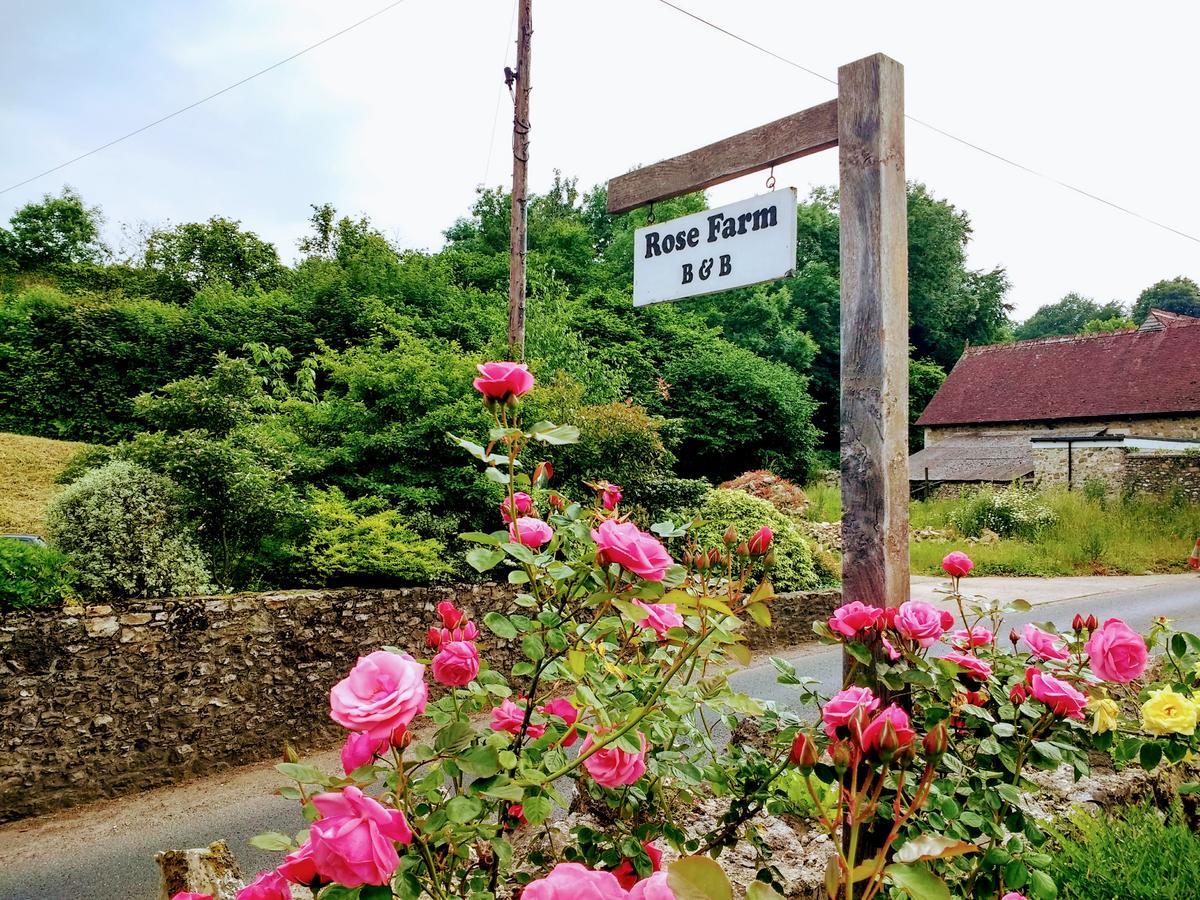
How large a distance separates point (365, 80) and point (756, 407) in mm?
13860

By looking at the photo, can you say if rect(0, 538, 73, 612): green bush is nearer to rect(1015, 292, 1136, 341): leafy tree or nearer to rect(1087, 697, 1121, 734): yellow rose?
rect(1087, 697, 1121, 734): yellow rose

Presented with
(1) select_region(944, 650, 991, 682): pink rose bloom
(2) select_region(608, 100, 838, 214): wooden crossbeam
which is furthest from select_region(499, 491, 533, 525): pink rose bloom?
(2) select_region(608, 100, 838, 214): wooden crossbeam

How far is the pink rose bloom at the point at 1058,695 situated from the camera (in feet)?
4.85

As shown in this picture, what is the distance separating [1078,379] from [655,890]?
2856cm

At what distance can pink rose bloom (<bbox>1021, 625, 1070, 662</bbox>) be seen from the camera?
5.90ft

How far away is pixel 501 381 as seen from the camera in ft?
4.43

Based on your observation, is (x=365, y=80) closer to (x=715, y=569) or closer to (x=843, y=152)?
(x=843, y=152)

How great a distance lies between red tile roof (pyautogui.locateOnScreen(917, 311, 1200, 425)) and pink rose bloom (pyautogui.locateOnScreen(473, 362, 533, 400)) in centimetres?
2602

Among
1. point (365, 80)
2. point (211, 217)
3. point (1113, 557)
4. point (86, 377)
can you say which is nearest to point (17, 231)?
point (211, 217)

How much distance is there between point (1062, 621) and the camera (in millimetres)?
7504

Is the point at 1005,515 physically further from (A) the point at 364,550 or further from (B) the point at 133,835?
(B) the point at 133,835

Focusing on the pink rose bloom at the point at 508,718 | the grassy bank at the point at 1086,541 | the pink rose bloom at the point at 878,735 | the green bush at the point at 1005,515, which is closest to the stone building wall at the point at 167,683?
the pink rose bloom at the point at 508,718

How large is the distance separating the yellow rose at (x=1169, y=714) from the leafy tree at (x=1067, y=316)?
5995 cm

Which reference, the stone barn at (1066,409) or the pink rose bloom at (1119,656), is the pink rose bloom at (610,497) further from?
the stone barn at (1066,409)
